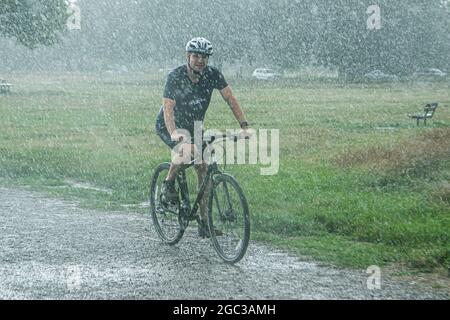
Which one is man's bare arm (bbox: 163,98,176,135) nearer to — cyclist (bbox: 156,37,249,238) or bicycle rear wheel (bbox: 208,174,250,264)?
cyclist (bbox: 156,37,249,238)

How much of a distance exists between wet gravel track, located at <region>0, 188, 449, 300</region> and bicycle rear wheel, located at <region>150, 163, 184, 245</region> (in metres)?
0.13

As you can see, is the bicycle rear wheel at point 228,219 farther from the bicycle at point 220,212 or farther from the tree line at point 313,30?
the tree line at point 313,30

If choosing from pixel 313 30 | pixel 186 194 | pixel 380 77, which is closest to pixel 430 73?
pixel 380 77

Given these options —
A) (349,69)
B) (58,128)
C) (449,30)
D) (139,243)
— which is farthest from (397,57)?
(139,243)

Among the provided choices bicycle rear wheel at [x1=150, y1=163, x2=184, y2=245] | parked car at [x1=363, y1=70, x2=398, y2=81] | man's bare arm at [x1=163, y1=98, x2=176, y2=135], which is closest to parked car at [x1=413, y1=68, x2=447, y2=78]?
parked car at [x1=363, y1=70, x2=398, y2=81]

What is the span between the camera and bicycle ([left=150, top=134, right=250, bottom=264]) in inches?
273

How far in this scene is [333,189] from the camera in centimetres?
Result: 1130

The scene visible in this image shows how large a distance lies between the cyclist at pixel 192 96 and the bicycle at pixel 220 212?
0.15 meters

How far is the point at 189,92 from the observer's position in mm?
7531

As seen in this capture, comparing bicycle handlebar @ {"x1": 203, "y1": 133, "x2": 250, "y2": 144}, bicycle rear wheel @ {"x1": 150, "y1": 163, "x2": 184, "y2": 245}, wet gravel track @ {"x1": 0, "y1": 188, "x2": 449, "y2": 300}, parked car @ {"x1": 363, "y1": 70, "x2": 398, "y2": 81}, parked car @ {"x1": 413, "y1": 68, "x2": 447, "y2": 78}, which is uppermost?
parked car @ {"x1": 413, "y1": 68, "x2": 447, "y2": 78}

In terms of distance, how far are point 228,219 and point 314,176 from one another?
5.57m

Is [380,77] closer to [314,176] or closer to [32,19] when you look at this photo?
[32,19]

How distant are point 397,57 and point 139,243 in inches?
2387
